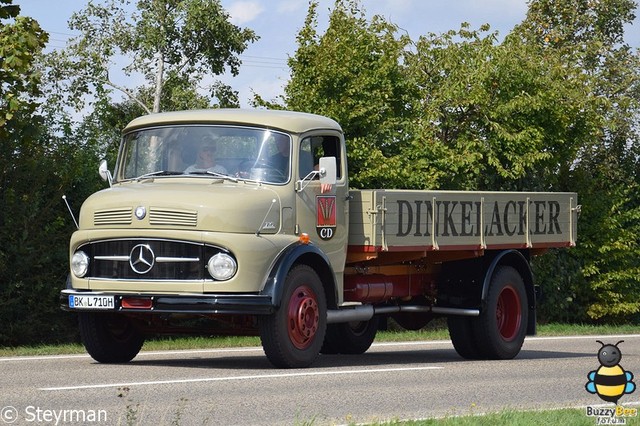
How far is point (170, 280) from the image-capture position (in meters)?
12.7

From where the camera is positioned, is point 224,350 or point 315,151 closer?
point 315,151

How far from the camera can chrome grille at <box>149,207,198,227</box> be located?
1265 centimetres

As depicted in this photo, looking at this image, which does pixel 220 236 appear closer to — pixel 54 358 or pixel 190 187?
pixel 190 187

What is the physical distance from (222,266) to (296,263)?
958 mm

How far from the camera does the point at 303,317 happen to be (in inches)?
519

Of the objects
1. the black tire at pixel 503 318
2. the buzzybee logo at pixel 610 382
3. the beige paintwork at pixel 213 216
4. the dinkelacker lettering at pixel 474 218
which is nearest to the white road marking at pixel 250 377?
the beige paintwork at pixel 213 216

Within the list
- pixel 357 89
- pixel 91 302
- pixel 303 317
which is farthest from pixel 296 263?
pixel 357 89

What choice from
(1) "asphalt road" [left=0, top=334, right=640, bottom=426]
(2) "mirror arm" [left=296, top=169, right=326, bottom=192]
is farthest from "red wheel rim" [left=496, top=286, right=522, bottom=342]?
(2) "mirror arm" [left=296, top=169, right=326, bottom=192]

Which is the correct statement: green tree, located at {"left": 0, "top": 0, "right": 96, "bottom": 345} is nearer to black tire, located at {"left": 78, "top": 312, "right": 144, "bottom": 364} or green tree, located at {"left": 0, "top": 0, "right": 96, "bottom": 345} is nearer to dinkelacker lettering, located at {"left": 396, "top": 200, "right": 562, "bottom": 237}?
black tire, located at {"left": 78, "top": 312, "right": 144, "bottom": 364}

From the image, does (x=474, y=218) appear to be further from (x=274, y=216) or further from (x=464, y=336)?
(x=274, y=216)

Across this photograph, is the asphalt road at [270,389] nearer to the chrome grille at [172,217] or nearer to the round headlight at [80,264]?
the round headlight at [80,264]

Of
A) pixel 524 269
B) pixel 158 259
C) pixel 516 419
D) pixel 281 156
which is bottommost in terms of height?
pixel 516 419

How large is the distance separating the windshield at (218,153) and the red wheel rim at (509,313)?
3.93 m

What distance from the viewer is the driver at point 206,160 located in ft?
44.5
